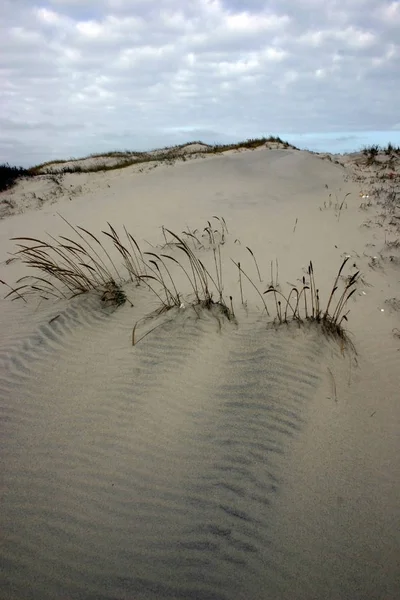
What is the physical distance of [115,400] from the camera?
3.11m

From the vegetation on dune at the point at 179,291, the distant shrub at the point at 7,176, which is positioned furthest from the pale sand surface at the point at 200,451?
the distant shrub at the point at 7,176

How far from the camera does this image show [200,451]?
269 cm

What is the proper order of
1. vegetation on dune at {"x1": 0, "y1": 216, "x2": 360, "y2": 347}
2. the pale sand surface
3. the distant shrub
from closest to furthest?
the pale sand surface → vegetation on dune at {"x1": 0, "y1": 216, "x2": 360, "y2": 347} → the distant shrub

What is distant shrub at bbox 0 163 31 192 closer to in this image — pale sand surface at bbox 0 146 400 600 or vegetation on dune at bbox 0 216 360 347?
vegetation on dune at bbox 0 216 360 347

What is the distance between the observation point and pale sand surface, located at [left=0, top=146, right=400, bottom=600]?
2.04 metres

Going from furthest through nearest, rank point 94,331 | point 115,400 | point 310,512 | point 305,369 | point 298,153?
point 298,153 < point 94,331 < point 305,369 < point 115,400 < point 310,512

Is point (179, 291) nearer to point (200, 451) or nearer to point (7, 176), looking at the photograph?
point (200, 451)

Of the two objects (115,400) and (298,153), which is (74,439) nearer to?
(115,400)

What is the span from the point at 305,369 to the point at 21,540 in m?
2.43

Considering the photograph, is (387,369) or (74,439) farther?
(387,369)

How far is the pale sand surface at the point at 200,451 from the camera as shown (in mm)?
2043

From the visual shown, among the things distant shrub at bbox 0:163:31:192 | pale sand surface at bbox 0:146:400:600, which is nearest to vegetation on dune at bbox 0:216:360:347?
pale sand surface at bbox 0:146:400:600

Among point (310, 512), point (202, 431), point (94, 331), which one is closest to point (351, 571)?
point (310, 512)

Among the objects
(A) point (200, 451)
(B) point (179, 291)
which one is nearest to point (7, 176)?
(B) point (179, 291)
